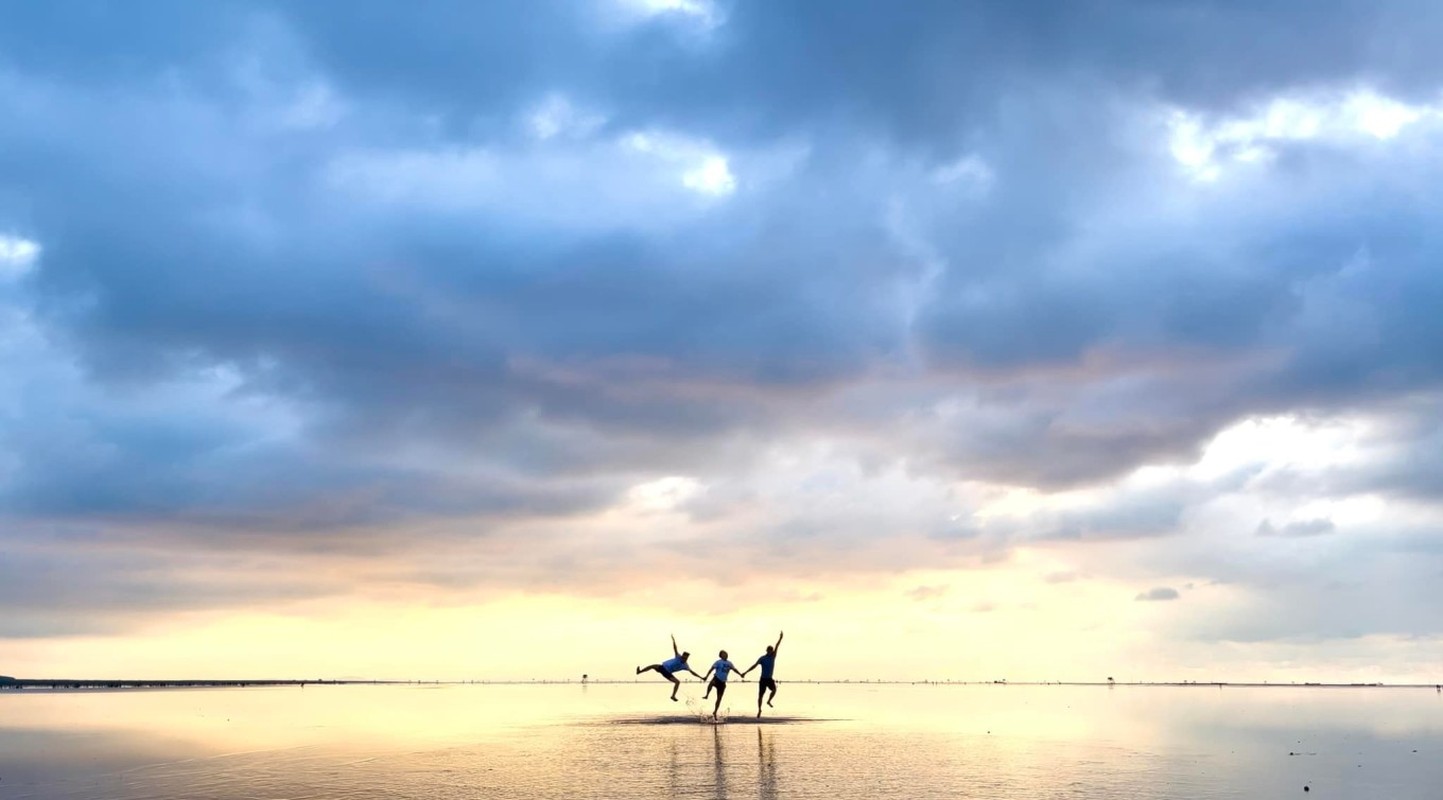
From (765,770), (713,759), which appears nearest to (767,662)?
(713,759)

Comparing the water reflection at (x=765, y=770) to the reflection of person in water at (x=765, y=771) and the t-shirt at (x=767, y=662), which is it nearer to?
the reflection of person in water at (x=765, y=771)

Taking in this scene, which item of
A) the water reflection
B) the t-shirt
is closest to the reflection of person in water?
the water reflection

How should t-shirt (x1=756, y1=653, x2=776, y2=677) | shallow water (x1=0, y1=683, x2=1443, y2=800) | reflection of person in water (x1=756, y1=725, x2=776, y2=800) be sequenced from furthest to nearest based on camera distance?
1. t-shirt (x1=756, y1=653, x2=776, y2=677)
2. shallow water (x1=0, y1=683, x2=1443, y2=800)
3. reflection of person in water (x1=756, y1=725, x2=776, y2=800)

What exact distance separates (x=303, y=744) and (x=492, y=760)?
8968 mm

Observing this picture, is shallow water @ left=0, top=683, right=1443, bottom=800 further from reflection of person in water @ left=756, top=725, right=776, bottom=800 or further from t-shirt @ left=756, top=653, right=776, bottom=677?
t-shirt @ left=756, top=653, right=776, bottom=677

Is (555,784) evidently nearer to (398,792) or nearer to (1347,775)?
(398,792)

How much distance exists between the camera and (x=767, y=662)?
4416cm

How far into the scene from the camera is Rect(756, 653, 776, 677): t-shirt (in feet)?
144

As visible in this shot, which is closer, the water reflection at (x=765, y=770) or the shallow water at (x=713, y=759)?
the water reflection at (x=765, y=770)

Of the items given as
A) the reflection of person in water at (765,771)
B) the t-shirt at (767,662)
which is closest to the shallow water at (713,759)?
the reflection of person in water at (765,771)

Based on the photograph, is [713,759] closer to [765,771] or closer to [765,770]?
[765,770]

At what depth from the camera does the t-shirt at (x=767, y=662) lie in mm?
43938

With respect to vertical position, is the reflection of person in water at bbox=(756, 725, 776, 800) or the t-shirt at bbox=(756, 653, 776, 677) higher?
the t-shirt at bbox=(756, 653, 776, 677)

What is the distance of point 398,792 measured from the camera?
2095 cm
